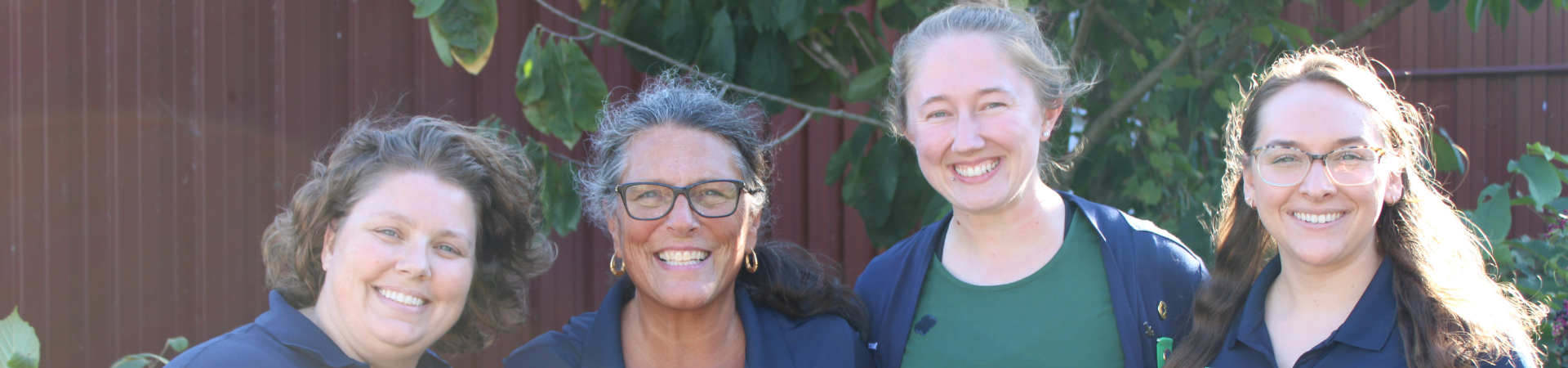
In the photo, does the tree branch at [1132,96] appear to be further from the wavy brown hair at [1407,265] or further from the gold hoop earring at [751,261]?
the gold hoop earring at [751,261]

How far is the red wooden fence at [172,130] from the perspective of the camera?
2.96m

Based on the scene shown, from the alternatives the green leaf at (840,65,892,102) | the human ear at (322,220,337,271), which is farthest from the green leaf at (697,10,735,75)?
the human ear at (322,220,337,271)

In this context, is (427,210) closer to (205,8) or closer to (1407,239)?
(1407,239)

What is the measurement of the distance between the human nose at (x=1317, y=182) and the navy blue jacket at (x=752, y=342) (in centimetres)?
91

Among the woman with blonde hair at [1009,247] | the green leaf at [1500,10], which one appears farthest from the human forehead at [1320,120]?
the green leaf at [1500,10]

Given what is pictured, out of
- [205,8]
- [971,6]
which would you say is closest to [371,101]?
[205,8]

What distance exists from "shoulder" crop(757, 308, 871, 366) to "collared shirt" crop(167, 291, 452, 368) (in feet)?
2.77

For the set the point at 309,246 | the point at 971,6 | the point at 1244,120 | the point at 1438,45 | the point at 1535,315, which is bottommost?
the point at 1535,315

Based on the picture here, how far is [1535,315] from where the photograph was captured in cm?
180

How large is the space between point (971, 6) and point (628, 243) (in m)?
0.89

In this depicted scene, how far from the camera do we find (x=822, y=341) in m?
2.08

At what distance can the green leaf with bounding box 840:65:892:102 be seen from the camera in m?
3.04

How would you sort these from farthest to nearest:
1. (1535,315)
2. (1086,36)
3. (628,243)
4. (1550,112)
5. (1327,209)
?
(1550,112) < (1086,36) < (628,243) < (1535,315) < (1327,209)

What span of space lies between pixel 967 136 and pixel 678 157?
0.58 meters
